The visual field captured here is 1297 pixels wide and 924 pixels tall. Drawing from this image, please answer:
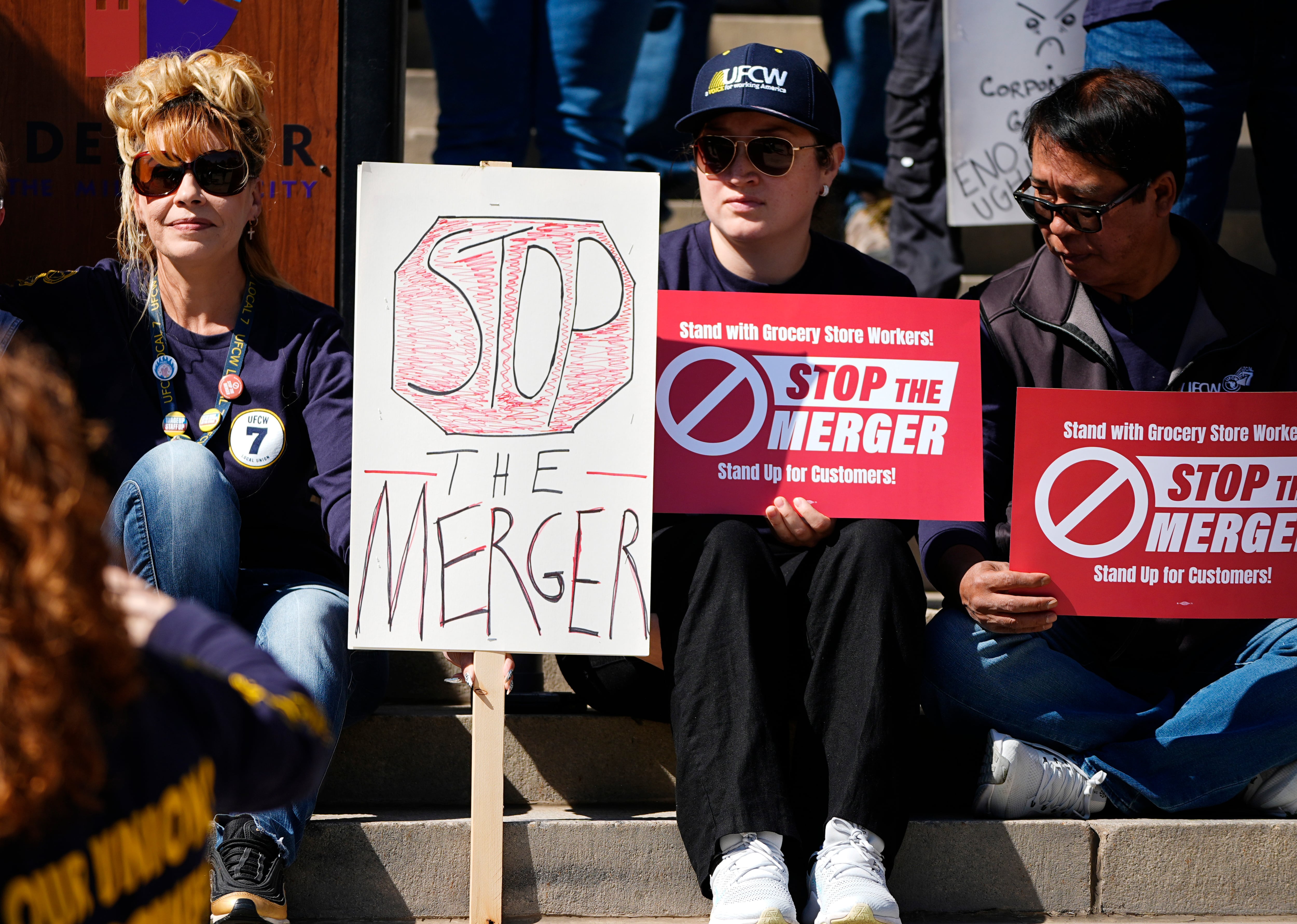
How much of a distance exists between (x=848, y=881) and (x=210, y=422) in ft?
4.90

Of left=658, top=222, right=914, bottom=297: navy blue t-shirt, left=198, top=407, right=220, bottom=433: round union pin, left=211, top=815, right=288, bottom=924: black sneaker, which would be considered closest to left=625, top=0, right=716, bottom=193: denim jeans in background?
left=658, top=222, right=914, bottom=297: navy blue t-shirt

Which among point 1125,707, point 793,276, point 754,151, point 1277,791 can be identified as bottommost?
point 1277,791

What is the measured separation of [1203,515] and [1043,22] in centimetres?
218

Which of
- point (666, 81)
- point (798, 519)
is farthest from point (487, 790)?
point (666, 81)

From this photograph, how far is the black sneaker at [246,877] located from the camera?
217cm

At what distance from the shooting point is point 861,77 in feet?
15.0

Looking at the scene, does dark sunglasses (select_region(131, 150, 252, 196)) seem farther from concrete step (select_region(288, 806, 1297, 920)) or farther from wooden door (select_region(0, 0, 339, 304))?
concrete step (select_region(288, 806, 1297, 920))

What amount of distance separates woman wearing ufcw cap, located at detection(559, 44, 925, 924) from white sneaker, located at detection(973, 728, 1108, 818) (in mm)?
267

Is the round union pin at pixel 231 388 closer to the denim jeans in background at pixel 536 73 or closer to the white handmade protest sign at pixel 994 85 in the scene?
the denim jeans in background at pixel 536 73

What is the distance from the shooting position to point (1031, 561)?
2551 mm

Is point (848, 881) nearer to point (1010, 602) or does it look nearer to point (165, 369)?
point (1010, 602)

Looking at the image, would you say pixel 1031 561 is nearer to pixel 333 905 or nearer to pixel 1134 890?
pixel 1134 890

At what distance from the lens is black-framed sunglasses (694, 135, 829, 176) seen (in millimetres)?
2779

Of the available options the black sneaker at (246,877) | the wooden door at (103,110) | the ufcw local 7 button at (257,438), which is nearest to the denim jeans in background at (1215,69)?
the wooden door at (103,110)
